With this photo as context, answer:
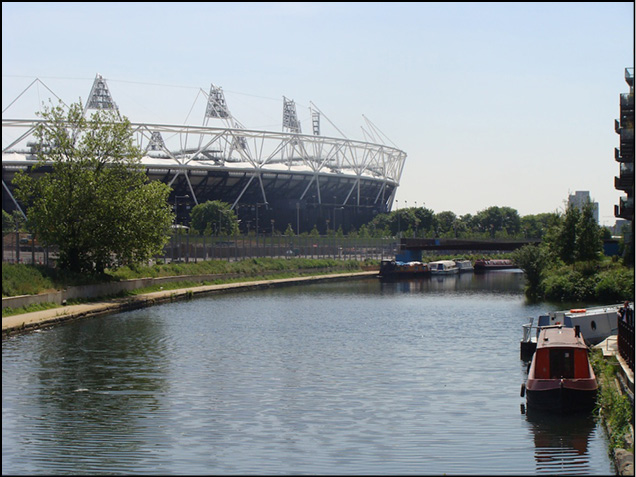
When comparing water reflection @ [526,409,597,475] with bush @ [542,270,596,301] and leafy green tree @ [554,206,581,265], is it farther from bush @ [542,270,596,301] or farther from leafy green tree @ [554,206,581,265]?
leafy green tree @ [554,206,581,265]

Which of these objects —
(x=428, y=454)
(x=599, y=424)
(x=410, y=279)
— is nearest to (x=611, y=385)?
(x=599, y=424)

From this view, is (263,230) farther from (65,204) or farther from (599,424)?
(599,424)

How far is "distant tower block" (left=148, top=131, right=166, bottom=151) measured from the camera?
141375 mm

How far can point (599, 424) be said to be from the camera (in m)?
18.3

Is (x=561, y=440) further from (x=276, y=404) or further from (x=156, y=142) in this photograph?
(x=156, y=142)

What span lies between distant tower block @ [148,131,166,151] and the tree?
90504 mm

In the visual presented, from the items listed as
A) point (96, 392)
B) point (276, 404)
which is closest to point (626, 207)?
point (276, 404)

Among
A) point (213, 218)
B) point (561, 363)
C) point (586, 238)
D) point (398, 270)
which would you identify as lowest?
point (561, 363)

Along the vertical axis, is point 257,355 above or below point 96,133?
below

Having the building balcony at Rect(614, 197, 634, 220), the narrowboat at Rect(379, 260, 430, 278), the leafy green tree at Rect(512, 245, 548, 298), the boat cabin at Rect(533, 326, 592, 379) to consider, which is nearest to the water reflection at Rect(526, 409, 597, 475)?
the boat cabin at Rect(533, 326, 592, 379)

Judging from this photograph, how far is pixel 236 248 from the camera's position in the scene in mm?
76812

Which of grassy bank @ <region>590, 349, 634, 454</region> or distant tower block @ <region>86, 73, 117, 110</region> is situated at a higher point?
distant tower block @ <region>86, 73, 117, 110</region>

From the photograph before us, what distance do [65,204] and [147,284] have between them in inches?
382

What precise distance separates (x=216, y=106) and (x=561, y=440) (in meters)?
137
